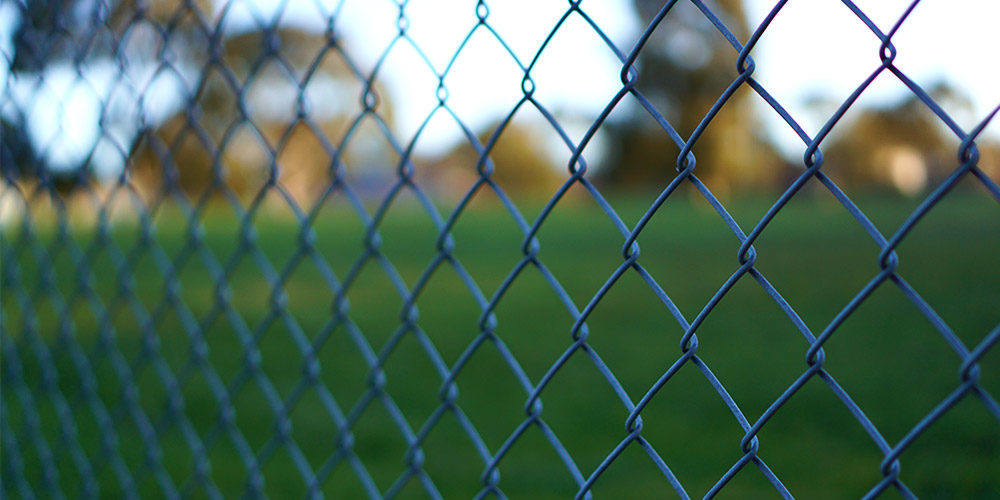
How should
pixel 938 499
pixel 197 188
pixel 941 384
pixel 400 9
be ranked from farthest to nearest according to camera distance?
1. pixel 197 188
2. pixel 941 384
3. pixel 938 499
4. pixel 400 9

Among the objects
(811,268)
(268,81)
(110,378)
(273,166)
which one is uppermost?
(268,81)

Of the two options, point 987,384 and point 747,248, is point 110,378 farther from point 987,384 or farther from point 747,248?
point 987,384

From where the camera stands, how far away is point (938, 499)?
204cm

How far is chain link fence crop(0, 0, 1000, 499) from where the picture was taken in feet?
2.81

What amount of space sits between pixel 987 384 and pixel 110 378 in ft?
14.5

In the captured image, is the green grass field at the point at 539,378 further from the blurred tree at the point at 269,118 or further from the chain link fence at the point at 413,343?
the blurred tree at the point at 269,118

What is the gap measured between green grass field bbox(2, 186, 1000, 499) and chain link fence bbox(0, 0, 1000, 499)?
2 centimetres

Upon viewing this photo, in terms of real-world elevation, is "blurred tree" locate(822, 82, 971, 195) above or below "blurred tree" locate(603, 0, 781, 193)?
below

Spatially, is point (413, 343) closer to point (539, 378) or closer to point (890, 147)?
point (539, 378)

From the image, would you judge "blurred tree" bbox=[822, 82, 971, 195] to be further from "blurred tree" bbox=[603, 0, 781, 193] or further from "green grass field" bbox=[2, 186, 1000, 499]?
"blurred tree" bbox=[603, 0, 781, 193]

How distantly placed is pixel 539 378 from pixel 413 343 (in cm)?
124

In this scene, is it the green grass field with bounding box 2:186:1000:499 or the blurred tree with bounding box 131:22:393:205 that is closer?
the blurred tree with bounding box 131:22:393:205

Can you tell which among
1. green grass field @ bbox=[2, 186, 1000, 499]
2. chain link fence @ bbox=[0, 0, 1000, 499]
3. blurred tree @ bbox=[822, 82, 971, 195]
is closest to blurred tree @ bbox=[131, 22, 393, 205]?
chain link fence @ bbox=[0, 0, 1000, 499]

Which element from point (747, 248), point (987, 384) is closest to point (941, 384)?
point (987, 384)
